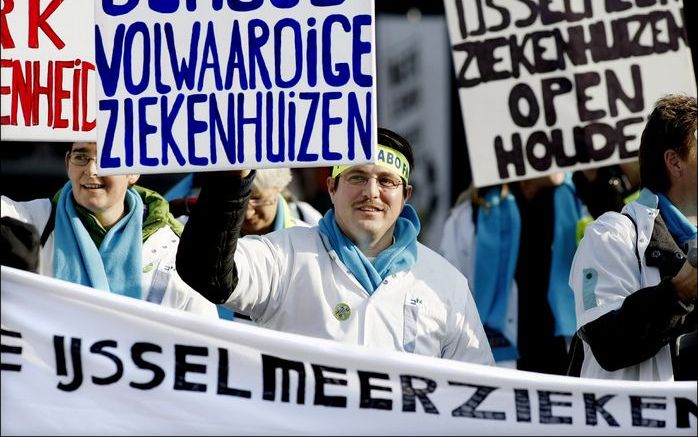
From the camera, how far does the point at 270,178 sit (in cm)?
696

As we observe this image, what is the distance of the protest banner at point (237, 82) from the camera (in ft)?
16.1

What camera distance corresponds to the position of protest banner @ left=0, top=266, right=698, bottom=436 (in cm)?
430

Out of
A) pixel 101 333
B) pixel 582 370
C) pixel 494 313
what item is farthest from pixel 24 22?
pixel 494 313

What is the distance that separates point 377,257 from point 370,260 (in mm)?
28

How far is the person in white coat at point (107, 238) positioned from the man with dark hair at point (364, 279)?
1.46 ft

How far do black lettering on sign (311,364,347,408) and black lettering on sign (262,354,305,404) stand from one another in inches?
1.4

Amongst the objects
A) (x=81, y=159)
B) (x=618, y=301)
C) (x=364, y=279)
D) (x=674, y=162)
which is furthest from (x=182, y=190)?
(x=618, y=301)

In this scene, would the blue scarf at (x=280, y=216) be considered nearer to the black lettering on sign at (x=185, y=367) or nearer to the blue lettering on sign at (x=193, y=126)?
the blue lettering on sign at (x=193, y=126)

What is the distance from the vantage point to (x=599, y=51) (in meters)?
7.06

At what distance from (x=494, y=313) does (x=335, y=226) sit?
271cm

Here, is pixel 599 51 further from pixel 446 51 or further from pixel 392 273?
pixel 446 51

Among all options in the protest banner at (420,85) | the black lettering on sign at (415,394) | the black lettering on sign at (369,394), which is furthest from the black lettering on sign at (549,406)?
the protest banner at (420,85)

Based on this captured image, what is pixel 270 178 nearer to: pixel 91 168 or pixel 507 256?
pixel 91 168

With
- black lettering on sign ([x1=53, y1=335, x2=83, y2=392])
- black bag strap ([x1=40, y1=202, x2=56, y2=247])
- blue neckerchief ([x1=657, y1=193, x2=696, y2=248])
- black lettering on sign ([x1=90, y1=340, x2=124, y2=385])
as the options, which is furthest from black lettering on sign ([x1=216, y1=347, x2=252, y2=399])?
blue neckerchief ([x1=657, y1=193, x2=696, y2=248])
